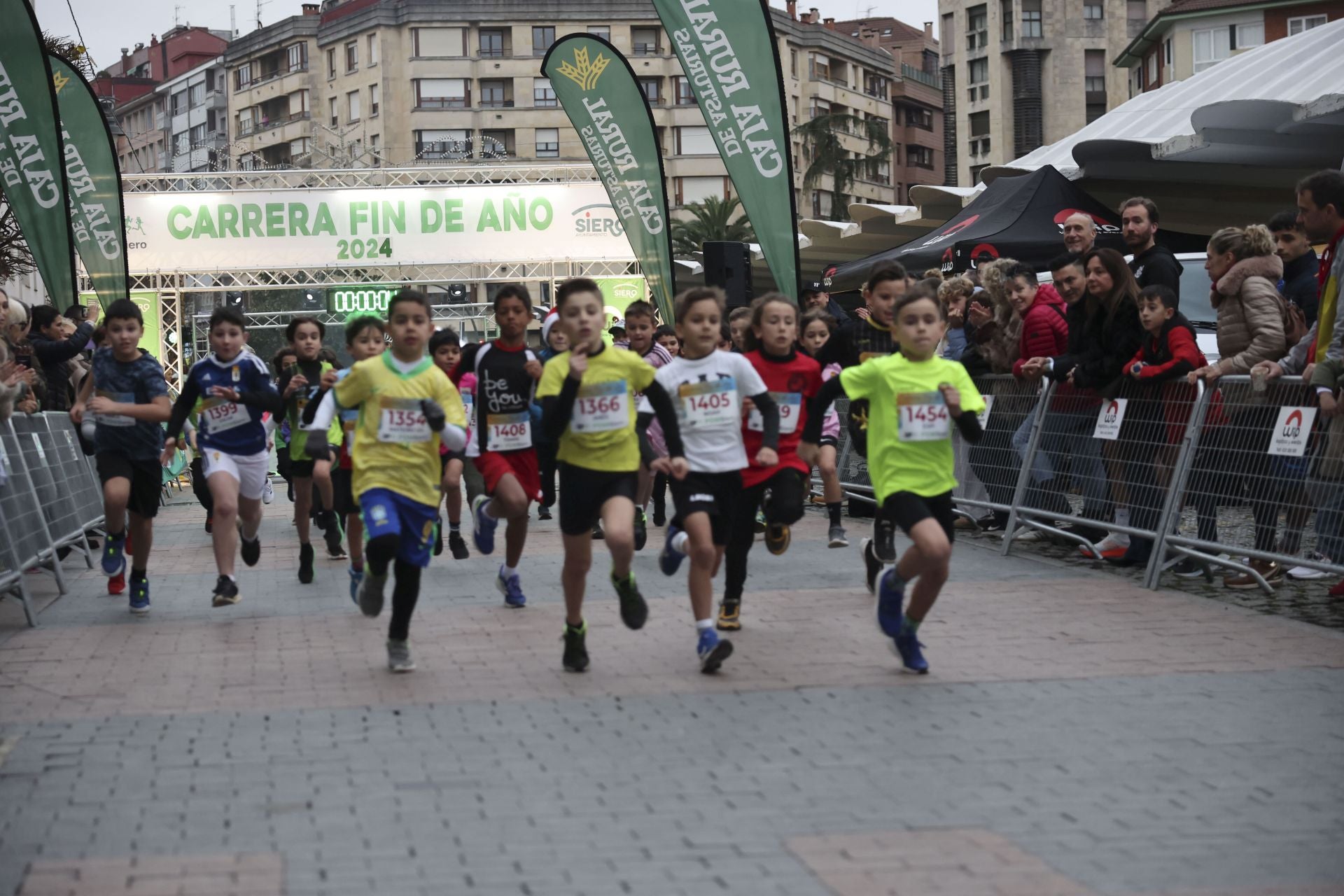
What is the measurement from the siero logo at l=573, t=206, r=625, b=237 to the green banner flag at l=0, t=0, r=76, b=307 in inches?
725

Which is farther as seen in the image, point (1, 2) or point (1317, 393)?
point (1, 2)

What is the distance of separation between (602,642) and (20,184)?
968cm

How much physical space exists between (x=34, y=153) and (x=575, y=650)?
10.2 m

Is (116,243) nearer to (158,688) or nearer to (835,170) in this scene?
(158,688)

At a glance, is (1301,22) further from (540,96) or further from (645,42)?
(540,96)

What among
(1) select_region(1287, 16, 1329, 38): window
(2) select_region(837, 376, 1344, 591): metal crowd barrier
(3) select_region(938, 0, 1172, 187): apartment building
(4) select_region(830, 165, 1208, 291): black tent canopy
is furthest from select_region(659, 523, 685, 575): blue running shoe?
(3) select_region(938, 0, 1172, 187): apartment building

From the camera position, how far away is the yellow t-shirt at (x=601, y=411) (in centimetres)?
777

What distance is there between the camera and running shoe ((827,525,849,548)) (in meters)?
13.2

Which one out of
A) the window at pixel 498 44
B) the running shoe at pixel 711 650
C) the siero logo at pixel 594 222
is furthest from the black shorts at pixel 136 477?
the window at pixel 498 44

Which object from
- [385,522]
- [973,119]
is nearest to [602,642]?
[385,522]

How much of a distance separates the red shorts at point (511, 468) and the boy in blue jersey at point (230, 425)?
1.29 meters

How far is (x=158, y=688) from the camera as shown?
7.57 metres

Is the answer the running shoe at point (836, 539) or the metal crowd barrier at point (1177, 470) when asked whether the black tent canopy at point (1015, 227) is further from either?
the running shoe at point (836, 539)

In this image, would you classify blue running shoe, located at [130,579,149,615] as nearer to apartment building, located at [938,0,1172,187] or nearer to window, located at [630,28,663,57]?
apartment building, located at [938,0,1172,187]
